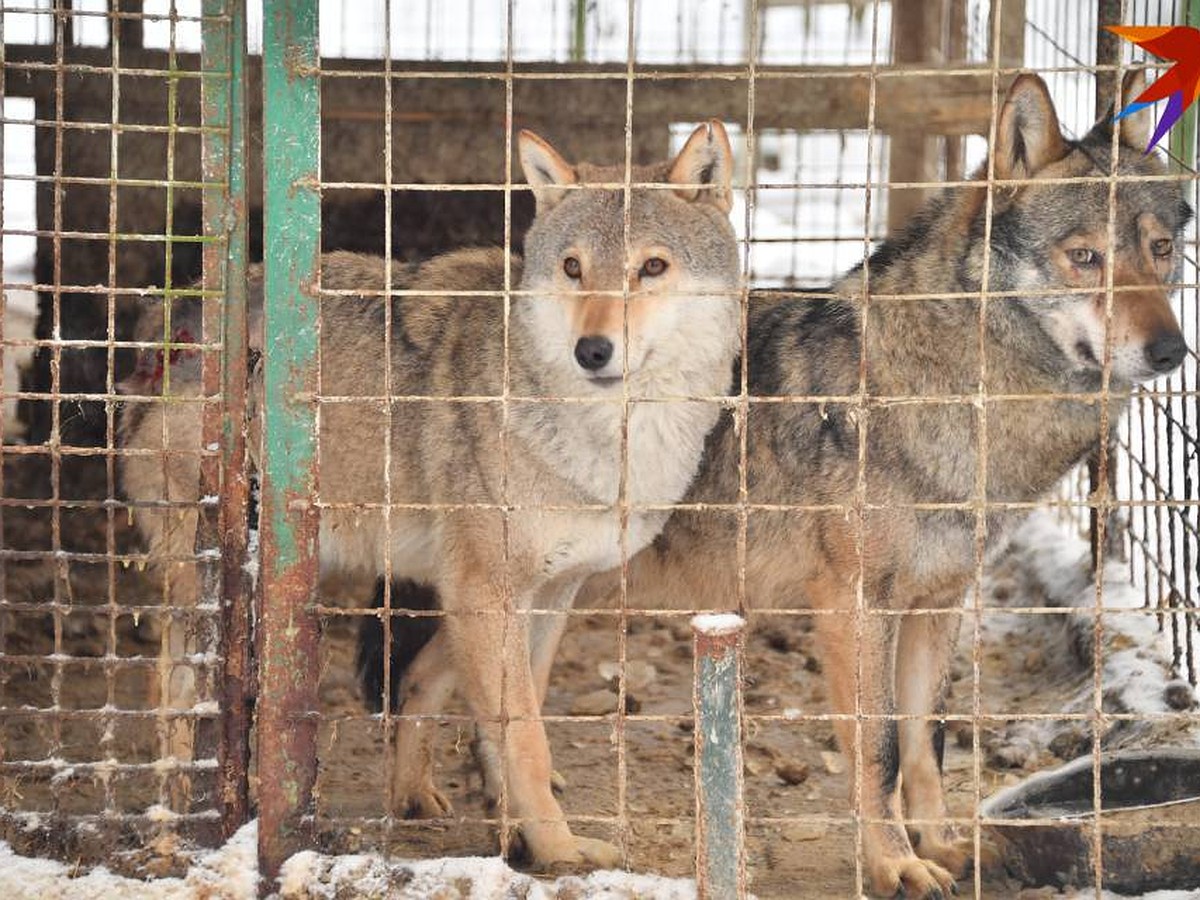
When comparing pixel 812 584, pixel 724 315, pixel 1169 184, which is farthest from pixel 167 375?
pixel 1169 184

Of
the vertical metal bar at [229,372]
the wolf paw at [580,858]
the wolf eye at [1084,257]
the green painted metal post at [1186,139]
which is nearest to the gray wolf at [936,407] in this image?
the wolf eye at [1084,257]

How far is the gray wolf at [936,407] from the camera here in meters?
4.45

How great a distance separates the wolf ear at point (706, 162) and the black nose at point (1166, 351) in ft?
4.00

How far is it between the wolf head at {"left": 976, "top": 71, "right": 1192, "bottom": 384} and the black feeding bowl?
1.16 m

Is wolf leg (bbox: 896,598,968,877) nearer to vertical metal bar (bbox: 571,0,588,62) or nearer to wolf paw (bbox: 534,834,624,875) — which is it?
wolf paw (bbox: 534,834,624,875)

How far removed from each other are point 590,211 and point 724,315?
1.64 ft

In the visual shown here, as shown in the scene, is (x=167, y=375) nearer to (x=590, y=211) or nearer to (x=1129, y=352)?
(x=590, y=211)

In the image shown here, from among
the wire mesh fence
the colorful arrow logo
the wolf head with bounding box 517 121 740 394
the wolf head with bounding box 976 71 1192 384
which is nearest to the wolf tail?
the wire mesh fence

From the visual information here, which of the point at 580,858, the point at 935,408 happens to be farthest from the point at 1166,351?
Answer: the point at 580,858

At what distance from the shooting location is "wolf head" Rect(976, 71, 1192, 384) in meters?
4.34

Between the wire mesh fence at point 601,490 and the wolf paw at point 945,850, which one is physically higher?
the wire mesh fence at point 601,490

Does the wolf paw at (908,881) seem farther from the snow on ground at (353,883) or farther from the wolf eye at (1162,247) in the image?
the wolf eye at (1162,247)

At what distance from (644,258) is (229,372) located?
47.9 inches

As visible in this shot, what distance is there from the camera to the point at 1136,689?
5656 mm
